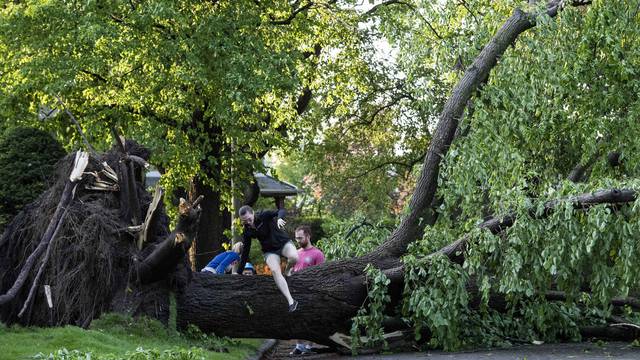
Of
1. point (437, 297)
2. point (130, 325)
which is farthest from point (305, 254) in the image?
point (130, 325)

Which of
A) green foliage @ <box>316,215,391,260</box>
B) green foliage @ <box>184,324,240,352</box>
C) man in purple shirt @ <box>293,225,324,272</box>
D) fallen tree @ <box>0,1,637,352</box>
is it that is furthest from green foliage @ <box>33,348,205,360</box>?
green foliage @ <box>316,215,391,260</box>

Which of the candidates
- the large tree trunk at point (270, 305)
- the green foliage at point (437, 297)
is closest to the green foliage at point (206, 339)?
the large tree trunk at point (270, 305)

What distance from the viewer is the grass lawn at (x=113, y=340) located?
992cm

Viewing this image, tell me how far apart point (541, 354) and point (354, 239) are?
4849mm

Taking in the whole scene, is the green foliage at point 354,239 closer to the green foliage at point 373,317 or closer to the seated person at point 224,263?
the seated person at point 224,263

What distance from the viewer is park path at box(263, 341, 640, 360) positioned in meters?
12.7

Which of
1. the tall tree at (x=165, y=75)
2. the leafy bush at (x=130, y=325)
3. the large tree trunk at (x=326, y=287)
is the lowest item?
the leafy bush at (x=130, y=325)

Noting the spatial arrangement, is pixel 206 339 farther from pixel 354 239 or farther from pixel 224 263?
pixel 354 239

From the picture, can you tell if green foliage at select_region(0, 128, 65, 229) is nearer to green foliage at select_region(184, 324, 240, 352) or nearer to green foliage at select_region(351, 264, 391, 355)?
green foliage at select_region(184, 324, 240, 352)

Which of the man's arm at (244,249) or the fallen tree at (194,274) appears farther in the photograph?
the man's arm at (244,249)

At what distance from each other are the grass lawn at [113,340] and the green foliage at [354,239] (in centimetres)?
267

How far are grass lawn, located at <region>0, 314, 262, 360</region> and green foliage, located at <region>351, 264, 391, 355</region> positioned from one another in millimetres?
1409

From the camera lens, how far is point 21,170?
14.8 meters

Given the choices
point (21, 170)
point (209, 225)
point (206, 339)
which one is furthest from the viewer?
point (209, 225)
